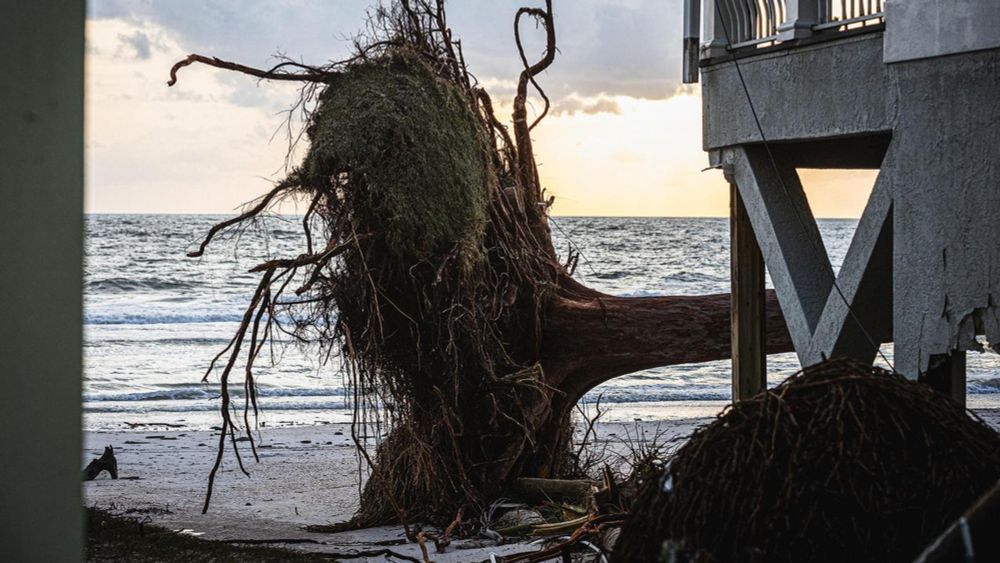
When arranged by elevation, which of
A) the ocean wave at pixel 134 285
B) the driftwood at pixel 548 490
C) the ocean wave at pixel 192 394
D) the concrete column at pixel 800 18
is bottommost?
the ocean wave at pixel 192 394

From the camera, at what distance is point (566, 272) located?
994cm

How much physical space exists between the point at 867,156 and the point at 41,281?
6653 millimetres

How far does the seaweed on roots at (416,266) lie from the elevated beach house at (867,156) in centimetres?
199

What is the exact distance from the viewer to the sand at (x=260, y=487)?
27.1ft

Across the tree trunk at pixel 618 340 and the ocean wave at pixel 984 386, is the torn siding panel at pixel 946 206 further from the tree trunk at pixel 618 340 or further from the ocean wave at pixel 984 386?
the ocean wave at pixel 984 386

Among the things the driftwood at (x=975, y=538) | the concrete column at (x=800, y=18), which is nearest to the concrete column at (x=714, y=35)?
the concrete column at (x=800, y=18)

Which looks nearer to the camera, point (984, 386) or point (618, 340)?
point (618, 340)

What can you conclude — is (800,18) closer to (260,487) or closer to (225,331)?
(260,487)

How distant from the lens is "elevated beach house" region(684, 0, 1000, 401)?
5176mm

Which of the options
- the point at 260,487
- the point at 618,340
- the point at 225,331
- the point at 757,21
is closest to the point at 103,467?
the point at 260,487

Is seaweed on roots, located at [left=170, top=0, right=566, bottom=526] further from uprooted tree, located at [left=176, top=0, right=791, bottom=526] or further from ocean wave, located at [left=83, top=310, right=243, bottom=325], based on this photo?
ocean wave, located at [left=83, top=310, right=243, bottom=325]

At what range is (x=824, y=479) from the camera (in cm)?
305

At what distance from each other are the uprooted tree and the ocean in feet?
1.36

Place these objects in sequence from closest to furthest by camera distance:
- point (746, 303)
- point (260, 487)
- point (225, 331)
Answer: point (746, 303) < point (260, 487) < point (225, 331)
